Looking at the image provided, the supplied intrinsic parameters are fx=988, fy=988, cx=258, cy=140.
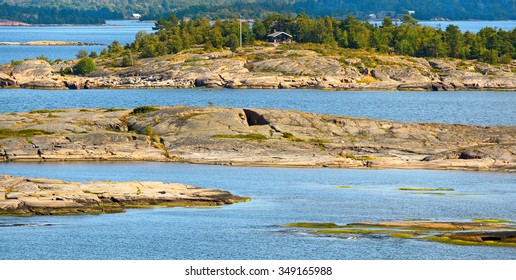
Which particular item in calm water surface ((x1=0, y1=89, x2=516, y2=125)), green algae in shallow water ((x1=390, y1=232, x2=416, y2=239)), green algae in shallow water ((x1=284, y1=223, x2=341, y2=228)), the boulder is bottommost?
calm water surface ((x1=0, y1=89, x2=516, y2=125))

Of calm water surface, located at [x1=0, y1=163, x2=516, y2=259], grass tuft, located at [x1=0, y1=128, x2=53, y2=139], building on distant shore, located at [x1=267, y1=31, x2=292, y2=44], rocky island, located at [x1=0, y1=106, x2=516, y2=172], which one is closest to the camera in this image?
calm water surface, located at [x1=0, y1=163, x2=516, y2=259]

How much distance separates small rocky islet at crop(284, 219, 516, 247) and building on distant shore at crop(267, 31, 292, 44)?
5617 inches

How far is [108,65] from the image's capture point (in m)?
183

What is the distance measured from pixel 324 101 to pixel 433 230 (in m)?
96.4

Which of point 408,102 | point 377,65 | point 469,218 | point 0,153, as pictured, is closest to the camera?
point 469,218

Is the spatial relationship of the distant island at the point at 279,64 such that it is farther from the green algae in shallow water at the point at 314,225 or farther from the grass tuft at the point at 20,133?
the green algae in shallow water at the point at 314,225

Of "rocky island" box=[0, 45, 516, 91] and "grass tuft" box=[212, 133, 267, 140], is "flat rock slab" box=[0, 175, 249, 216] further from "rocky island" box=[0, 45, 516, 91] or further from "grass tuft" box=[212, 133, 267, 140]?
"rocky island" box=[0, 45, 516, 91]

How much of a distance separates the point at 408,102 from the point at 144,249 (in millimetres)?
107539

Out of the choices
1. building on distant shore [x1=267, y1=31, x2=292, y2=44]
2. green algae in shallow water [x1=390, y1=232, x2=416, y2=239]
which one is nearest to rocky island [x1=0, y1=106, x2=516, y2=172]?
green algae in shallow water [x1=390, y1=232, x2=416, y2=239]

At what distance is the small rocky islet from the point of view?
48281mm

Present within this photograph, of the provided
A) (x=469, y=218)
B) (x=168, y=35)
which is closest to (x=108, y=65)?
(x=168, y=35)

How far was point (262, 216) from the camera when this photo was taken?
55656 mm

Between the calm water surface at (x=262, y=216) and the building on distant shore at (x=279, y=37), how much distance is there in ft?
394

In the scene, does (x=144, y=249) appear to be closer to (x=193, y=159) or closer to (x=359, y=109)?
(x=193, y=159)
